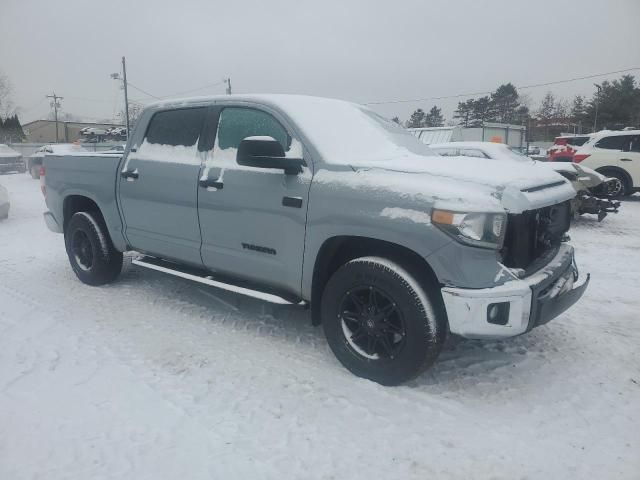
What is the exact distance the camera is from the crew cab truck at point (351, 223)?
265 centimetres

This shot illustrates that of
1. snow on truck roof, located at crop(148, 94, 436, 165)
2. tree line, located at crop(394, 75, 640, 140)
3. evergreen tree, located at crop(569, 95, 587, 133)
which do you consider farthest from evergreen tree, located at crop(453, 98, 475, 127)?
snow on truck roof, located at crop(148, 94, 436, 165)

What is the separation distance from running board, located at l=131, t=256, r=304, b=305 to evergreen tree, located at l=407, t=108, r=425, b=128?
247ft

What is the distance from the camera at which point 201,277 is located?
3.93 meters

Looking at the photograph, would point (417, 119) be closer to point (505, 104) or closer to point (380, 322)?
point (505, 104)

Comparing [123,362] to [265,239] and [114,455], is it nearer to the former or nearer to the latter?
[114,455]

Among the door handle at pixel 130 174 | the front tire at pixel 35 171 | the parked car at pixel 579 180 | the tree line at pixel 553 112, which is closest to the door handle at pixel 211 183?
the door handle at pixel 130 174

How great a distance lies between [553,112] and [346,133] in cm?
7519

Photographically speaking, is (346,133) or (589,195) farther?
(589,195)

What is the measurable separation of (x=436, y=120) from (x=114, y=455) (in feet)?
256

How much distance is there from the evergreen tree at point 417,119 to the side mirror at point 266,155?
75925 millimetres

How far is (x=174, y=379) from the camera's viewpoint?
10.1 feet

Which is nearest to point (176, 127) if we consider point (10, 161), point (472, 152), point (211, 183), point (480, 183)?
point (211, 183)

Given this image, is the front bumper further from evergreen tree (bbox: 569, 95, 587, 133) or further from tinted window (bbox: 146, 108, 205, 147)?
evergreen tree (bbox: 569, 95, 587, 133)


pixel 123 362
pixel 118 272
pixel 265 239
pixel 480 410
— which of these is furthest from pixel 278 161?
pixel 118 272
